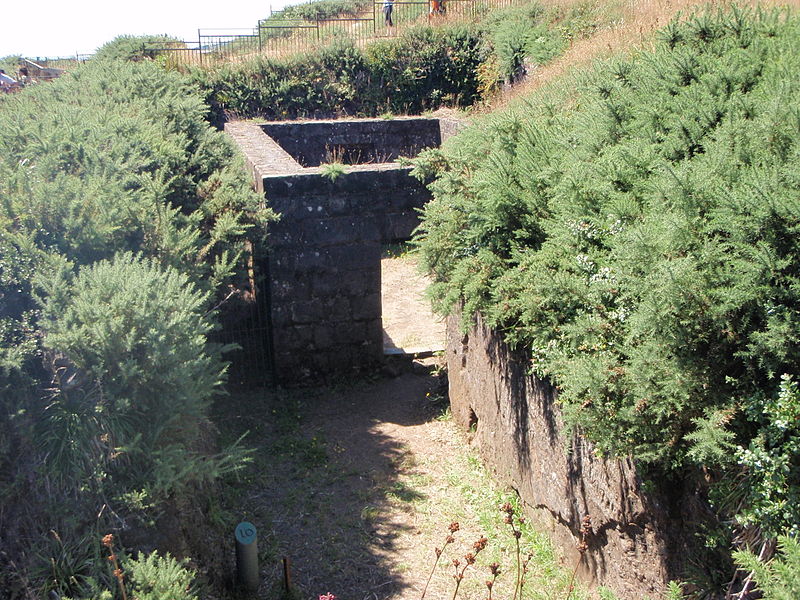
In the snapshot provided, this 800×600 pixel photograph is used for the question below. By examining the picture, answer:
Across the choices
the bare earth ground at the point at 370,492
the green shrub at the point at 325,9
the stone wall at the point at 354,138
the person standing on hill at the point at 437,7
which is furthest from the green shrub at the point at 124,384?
the green shrub at the point at 325,9

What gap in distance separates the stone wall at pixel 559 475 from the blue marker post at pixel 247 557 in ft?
6.53

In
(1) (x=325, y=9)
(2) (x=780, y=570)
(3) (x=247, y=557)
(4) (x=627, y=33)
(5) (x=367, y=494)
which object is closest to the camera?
(2) (x=780, y=570)

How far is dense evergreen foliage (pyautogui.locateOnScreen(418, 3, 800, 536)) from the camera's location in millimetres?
3262

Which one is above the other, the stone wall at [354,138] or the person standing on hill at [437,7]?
the person standing on hill at [437,7]

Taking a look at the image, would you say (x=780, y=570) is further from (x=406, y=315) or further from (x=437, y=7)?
(x=437, y=7)

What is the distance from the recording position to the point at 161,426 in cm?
372

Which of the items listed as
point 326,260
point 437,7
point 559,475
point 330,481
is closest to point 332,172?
point 326,260

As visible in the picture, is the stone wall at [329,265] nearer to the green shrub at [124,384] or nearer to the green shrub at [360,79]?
the green shrub at [124,384]

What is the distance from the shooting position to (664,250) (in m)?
3.73

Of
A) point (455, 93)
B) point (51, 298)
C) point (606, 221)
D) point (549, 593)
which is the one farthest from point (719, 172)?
point (455, 93)

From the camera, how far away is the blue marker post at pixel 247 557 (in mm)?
4426

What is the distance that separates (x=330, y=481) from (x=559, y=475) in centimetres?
217

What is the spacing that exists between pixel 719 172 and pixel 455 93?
51.5ft

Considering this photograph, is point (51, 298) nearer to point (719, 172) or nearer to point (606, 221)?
point (606, 221)
